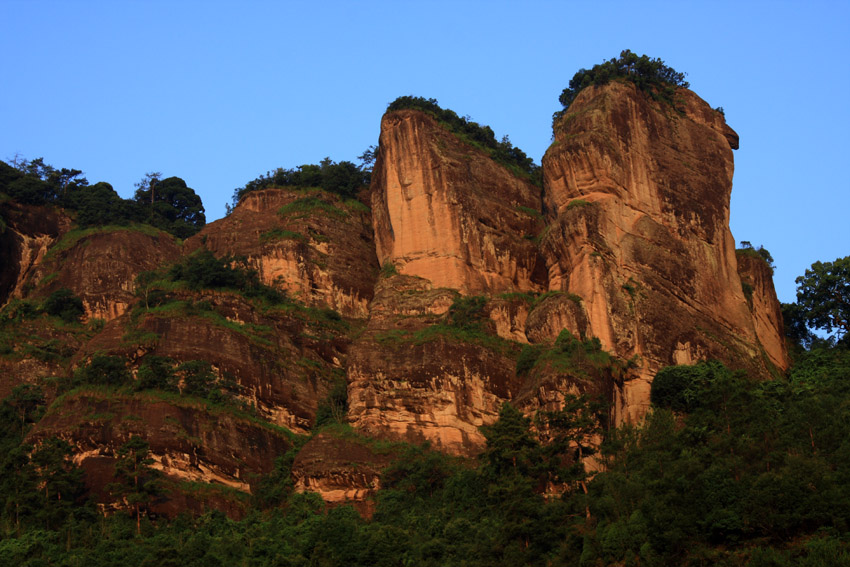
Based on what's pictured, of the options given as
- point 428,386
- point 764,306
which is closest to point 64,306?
point 428,386

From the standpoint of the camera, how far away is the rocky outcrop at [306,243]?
5866cm

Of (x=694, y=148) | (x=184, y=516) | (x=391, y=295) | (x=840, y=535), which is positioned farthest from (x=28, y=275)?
(x=840, y=535)

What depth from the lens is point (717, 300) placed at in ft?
179

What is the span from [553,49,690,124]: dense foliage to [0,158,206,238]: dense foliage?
71.1 ft

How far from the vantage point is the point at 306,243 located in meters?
59.8

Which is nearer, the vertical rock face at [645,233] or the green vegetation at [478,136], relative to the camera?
the vertical rock face at [645,233]

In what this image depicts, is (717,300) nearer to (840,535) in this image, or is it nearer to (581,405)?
(581,405)

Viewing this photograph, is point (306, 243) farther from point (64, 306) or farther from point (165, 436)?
point (165, 436)

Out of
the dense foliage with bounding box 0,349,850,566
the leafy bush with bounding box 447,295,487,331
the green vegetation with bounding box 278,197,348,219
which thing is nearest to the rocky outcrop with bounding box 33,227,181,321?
the green vegetation with bounding box 278,197,348,219

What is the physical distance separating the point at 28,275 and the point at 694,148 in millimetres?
31529

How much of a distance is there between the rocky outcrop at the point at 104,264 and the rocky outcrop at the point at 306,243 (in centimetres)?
212

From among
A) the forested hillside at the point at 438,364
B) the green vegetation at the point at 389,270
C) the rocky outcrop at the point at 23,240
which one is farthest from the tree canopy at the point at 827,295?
the rocky outcrop at the point at 23,240

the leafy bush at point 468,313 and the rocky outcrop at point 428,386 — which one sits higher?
the leafy bush at point 468,313

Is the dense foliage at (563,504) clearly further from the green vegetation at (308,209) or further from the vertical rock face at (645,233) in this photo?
the green vegetation at (308,209)
